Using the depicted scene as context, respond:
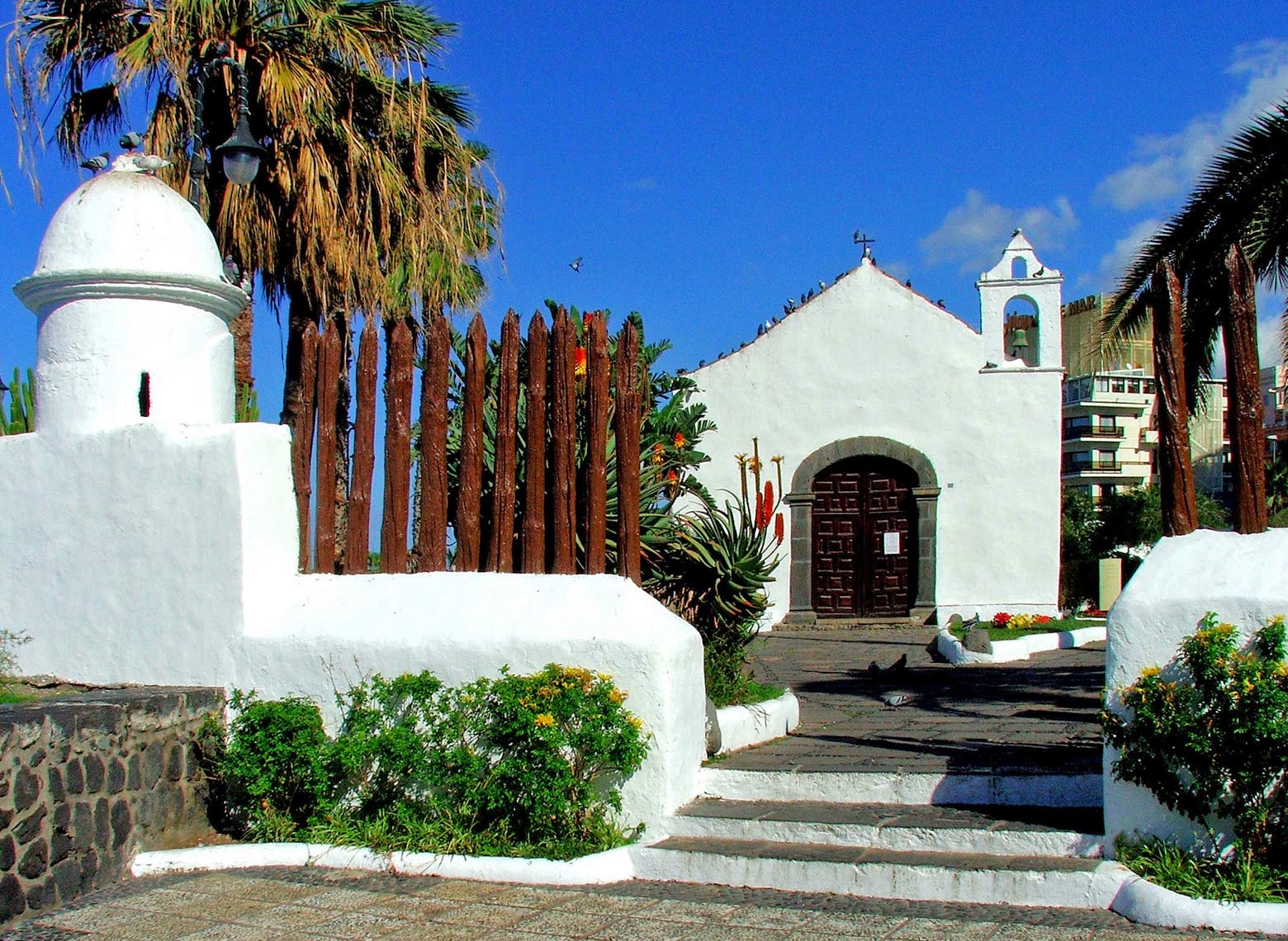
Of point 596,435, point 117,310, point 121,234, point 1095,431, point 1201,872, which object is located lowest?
point 1201,872

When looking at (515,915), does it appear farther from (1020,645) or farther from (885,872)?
(1020,645)

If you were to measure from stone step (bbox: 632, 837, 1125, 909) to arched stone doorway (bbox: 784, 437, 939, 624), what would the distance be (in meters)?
12.1

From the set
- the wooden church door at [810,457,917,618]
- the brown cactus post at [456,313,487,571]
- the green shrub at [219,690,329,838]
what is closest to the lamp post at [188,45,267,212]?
the brown cactus post at [456,313,487,571]

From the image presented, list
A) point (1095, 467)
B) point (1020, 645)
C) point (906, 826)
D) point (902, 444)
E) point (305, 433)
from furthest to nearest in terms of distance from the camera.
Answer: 1. point (1095, 467)
2. point (902, 444)
3. point (1020, 645)
4. point (305, 433)
5. point (906, 826)

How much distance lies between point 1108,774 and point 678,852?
1784 mm

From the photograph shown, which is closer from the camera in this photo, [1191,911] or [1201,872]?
[1191,911]

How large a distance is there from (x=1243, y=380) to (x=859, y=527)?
12.4 meters

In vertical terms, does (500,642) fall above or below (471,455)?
below

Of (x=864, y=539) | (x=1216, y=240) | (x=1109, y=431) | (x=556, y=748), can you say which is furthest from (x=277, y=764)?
(x=1109, y=431)

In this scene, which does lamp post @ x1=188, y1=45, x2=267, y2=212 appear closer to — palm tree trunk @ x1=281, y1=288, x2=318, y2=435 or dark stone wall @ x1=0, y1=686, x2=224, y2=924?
palm tree trunk @ x1=281, y1=288, x2=318, y2=435

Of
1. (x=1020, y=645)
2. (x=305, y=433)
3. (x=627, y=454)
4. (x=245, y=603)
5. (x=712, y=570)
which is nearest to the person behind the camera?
(x=245, y=603)

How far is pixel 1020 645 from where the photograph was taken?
1270 centimetres

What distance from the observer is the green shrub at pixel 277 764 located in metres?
5.64

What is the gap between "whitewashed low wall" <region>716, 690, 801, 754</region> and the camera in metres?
6.50
